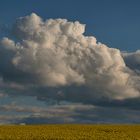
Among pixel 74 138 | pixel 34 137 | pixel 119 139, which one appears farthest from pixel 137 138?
pixel 34 137

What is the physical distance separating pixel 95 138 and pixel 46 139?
7.02 metres

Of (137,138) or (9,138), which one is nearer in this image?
(9,138)

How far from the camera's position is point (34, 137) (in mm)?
62938

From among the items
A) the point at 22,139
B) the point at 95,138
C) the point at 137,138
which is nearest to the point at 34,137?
the point at 22,139

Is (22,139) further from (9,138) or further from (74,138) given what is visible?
(74,138)

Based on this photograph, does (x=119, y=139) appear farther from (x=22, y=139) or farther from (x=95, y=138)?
(x=22, y=139)

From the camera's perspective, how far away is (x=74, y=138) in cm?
6203

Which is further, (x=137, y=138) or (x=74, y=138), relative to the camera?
(x=137, y=138)

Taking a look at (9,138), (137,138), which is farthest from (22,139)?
(137,138)

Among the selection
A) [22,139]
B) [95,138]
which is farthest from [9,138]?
[95,138]

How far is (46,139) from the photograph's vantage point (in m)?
61.0

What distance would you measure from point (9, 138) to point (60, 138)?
676cm

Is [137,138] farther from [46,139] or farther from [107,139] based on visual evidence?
[46,139]

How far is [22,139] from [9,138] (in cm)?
196
